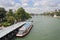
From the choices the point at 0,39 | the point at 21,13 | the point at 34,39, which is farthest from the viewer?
the point at 21,13

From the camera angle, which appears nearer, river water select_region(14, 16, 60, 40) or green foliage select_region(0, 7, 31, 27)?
river water select_region(14, 16, 60, 40)

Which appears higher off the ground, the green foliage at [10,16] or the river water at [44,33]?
the green foliage at [10,16]

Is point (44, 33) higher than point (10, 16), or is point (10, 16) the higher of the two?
point (10, 16)

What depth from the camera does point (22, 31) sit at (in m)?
39.5

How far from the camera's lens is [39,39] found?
35375 mm

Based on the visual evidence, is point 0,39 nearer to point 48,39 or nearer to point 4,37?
point 4,37

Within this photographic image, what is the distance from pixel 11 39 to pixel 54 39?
9.23 meters

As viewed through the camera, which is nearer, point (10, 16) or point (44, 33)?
point (44, 33)

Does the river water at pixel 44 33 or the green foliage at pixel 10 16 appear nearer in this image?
the river water at pixel 44 33

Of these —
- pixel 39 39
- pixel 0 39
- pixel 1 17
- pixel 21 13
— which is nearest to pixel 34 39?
pixel 39 39

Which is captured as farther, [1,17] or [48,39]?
[1,17]

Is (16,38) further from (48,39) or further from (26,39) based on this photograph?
(48,39)

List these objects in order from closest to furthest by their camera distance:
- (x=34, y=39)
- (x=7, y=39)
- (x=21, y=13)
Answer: (x=7, y=39) → (x=34, y=39) → (x=21, y=13)

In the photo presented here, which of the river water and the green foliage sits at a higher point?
the green foliage
